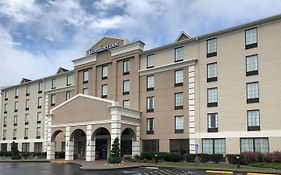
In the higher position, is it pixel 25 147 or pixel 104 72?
pixel 104 72

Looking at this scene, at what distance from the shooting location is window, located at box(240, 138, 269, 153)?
3594 centimetres

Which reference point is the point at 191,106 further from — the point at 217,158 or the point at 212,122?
the point at 217,158

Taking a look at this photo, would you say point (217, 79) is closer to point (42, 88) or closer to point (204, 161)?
point (204, 161)

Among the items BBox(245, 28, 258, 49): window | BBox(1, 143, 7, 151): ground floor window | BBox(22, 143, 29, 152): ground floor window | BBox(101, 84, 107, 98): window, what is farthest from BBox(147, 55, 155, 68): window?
BBox(1, 143, 7, 151): ground floor window

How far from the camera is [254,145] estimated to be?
36688 mm

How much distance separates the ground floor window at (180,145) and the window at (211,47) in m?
10.4

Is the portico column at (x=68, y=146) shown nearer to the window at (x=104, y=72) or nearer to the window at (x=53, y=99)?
the window at (x=104, y=72)

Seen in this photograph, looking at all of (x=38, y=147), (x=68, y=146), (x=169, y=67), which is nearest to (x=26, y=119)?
(x=38, y=147)

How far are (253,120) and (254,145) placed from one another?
8.38ft

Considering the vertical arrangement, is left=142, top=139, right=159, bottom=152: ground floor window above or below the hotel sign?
below

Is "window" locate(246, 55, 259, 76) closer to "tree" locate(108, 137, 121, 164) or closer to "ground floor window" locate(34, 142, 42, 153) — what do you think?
"tree" locate(108, 137, 121, 164)

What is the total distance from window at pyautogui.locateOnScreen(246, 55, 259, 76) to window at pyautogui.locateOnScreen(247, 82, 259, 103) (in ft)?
3.82

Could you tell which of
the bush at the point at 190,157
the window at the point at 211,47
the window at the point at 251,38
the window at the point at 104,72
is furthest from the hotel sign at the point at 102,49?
the bush at the point at 190,157

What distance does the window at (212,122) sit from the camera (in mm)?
39688
